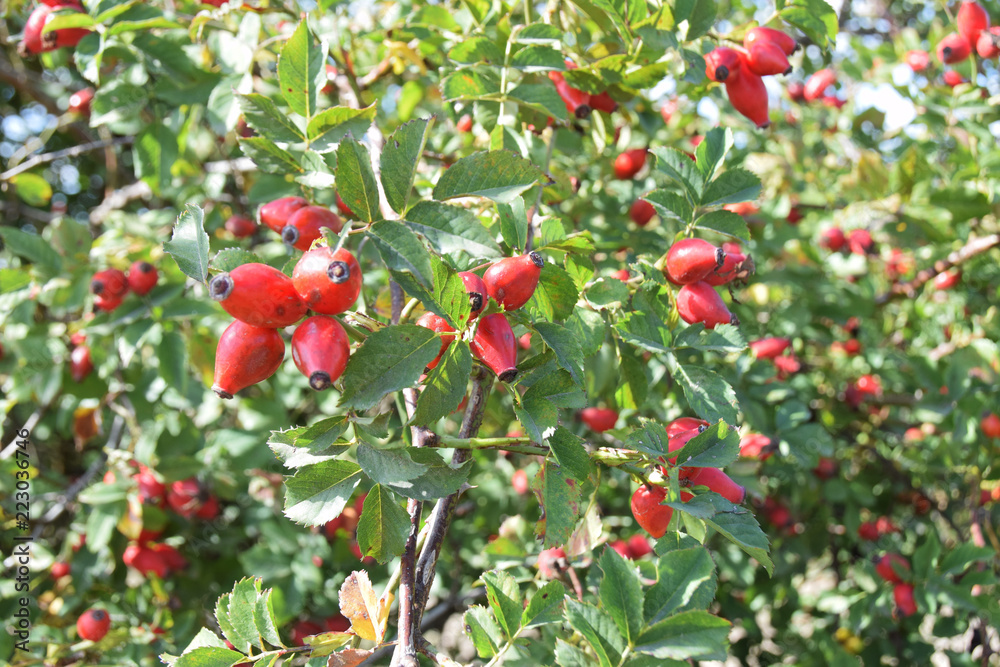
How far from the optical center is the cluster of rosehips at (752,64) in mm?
1790

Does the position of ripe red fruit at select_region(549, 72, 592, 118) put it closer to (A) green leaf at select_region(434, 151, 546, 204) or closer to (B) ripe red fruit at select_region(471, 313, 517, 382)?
(A) green leaf at select_region(434, 151, 546, 204)

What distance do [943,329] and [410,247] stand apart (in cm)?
335

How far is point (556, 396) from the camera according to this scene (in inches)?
45.9

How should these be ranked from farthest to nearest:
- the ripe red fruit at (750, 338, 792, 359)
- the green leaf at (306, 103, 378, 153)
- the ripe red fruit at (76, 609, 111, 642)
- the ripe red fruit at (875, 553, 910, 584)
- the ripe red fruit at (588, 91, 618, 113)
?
the ripe red fruit at (750, 338, 792, 359)
the ripe red fruit at (875, 553, 910, 584)
the ripe red fruit at (76, 609, 111, 642)
the ripe red fruit at (588, 91, 618, 113)
the green leaf at (306, 103, 378, 153)

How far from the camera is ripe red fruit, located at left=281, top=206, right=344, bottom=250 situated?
1.37 metres

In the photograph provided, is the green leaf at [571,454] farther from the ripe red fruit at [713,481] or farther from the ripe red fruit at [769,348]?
the ripe red fruit at [769,348]

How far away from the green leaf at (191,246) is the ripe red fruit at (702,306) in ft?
2.98

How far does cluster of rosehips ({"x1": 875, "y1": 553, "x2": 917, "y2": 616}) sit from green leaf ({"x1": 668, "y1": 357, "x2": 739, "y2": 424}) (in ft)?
5.27

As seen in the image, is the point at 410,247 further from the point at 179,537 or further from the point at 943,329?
the point at 943,329

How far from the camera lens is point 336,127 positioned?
1.33m

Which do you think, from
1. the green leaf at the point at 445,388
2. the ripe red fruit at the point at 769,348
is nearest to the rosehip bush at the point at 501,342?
the green leaf at the point at 445,388

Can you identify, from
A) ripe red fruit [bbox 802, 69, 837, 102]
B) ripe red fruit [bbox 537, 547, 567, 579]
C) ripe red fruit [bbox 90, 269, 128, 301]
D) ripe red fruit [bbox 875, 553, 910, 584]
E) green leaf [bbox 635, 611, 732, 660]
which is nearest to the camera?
green leaf [bbox 635, 611, 732, 660]

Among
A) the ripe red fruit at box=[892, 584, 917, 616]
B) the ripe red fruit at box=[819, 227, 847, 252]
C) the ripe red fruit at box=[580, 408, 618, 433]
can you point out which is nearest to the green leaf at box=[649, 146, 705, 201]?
the ripe red fruit at box=[580, 408, 618, 433]

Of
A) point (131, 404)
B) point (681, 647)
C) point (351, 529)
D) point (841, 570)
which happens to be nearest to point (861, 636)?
point (841, 570)
